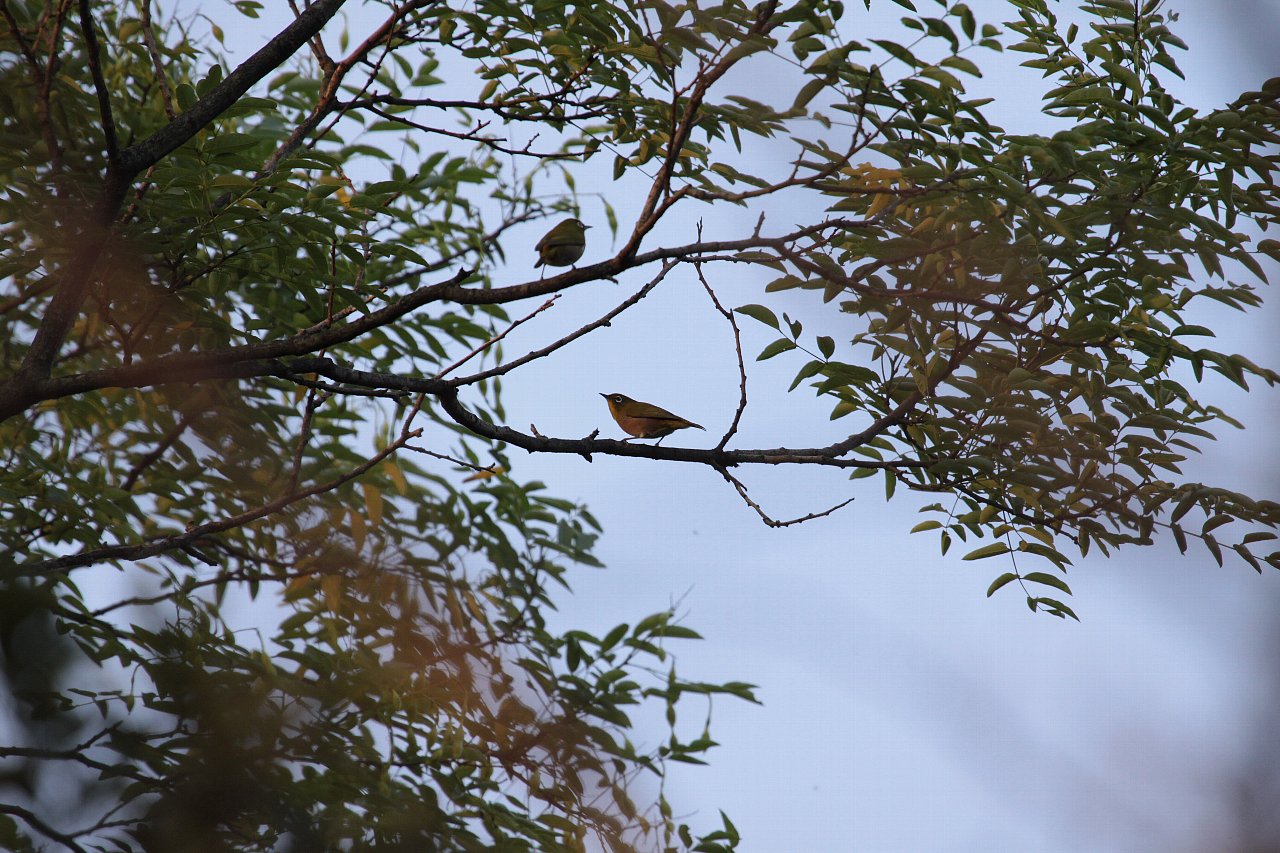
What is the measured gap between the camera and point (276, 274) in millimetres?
4297

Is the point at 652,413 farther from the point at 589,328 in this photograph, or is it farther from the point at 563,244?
the point at 589,328

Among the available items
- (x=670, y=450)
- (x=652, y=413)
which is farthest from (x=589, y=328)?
(x=652, y=413)

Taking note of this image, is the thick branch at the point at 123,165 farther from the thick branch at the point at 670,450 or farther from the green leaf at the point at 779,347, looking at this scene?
the green leaf at the point at 779,347

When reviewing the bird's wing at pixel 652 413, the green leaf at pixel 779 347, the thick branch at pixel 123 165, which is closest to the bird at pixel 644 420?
the bird's wing at pixel 652 413

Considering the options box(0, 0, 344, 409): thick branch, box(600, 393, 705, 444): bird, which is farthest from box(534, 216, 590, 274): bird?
box(0, 0, 344, 409): thick branch

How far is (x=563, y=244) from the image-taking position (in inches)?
247

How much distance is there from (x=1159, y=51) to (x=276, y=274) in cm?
357

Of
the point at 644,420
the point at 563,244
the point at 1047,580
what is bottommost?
the point at 1047,580

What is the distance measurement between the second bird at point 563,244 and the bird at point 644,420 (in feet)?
3.18

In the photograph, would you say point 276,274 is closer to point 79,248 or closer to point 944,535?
point 79,248

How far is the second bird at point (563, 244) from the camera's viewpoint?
6266 mm

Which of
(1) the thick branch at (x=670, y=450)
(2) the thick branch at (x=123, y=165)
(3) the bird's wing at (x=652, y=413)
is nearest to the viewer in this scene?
(2) the thick branch at (x=123, y=165)

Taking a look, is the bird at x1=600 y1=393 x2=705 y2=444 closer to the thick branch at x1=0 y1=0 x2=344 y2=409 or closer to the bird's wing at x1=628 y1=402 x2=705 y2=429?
the bird's wing at x1=628 y1=402 x2=705 y2=429

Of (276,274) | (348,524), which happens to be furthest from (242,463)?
(276,274)
